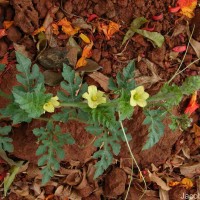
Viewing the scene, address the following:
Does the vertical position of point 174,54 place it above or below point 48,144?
above

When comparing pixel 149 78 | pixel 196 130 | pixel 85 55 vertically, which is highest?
pixel 85 55

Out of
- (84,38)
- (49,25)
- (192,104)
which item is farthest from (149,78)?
(49,25)

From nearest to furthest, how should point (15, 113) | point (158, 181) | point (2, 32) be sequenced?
point (15, 113)
point (2, 32)
point (158, 181)

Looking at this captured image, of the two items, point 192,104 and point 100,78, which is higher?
point 100,78

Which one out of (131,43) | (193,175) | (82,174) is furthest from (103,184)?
(131,43)

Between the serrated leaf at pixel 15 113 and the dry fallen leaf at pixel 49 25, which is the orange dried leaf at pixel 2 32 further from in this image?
the serrated leaf at pixel 15 113

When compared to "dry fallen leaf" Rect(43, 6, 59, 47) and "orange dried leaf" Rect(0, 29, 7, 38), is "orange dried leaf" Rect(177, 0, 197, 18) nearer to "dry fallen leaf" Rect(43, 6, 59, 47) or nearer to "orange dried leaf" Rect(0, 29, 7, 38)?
"dry fallen leaf" Rect(43, 6, 59, 47)

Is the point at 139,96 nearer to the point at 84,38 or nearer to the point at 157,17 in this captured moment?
the point at 84,38

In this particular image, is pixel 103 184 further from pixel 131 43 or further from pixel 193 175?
pixel 131 43
